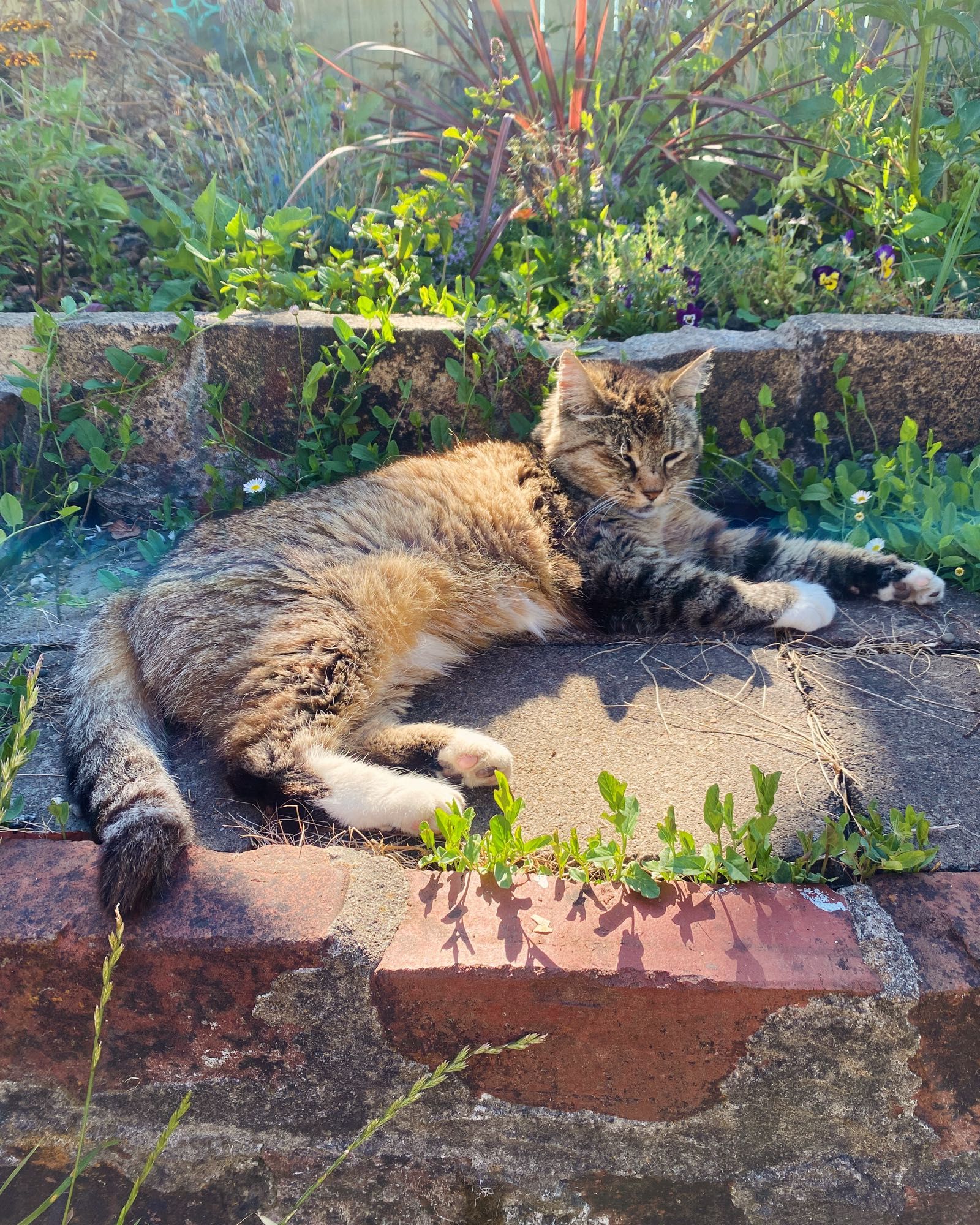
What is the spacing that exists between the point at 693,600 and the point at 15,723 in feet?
7.56

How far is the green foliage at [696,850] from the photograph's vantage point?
192 centimetres

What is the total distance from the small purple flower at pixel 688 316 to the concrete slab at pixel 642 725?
5.81 feet

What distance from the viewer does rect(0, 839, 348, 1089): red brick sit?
1.85 m

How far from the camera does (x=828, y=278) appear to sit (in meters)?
3.99

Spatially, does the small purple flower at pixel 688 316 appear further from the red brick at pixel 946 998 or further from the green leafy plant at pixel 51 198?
the red brick at pixel 946 998

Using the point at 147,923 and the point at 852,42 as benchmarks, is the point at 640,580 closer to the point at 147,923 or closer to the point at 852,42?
the point at 147,923

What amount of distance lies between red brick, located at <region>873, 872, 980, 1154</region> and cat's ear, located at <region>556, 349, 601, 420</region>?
83.3 inches

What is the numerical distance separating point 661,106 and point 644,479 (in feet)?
9.60

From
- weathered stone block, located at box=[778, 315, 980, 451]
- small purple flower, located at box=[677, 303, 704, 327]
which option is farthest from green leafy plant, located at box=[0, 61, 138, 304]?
weathered stone block, located at box=[778, 315, 980, 451]

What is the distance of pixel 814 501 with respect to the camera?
363 cm

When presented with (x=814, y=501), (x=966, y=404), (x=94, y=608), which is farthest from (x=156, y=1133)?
(x=966, y=404)

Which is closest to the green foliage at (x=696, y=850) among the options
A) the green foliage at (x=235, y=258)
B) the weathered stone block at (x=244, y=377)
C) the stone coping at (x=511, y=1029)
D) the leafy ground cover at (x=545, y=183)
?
the stone coping at (x=511, y=1029)

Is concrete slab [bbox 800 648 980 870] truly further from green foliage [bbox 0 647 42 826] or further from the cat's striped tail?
green foliage [bbox 0 647 42 826]

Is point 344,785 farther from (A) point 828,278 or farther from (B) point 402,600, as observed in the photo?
(A) point 828,278
